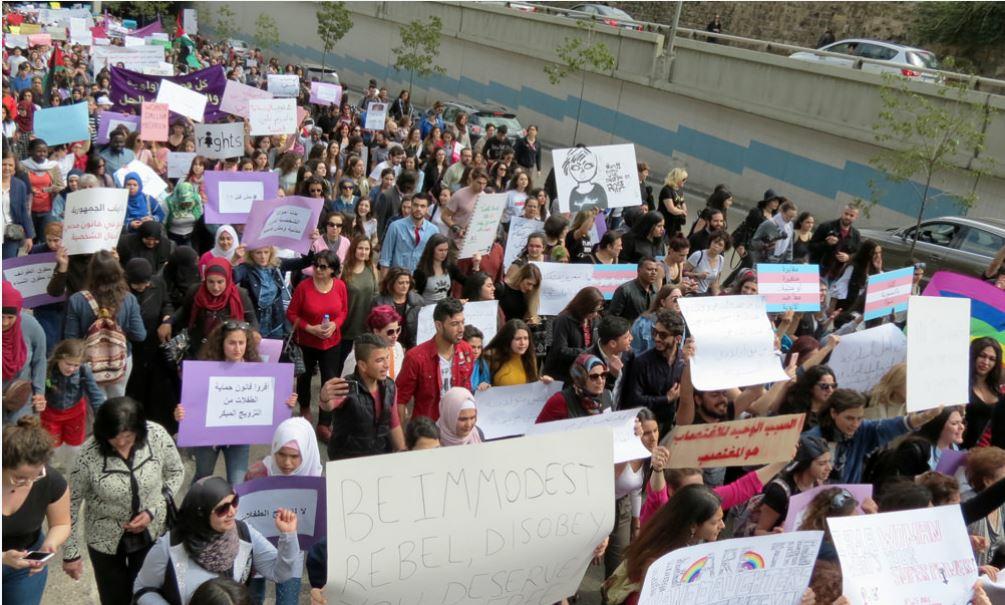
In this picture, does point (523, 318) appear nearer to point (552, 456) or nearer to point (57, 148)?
point (552, 456)

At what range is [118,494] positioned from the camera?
14.4 feet

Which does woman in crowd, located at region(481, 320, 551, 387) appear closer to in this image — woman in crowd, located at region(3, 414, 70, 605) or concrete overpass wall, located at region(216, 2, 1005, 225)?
woman in crowd, located at region(3, 414, 70, 605)

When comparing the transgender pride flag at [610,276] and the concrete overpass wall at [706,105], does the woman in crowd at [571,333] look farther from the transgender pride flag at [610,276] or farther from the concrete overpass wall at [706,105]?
the concrete overpass wall at [706,105]

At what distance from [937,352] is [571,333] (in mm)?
2306

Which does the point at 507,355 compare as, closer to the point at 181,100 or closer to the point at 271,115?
the point at 271,115

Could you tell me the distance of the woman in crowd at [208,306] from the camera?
6422mm

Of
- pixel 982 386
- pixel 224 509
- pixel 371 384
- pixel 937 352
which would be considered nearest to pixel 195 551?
pixel 224 509

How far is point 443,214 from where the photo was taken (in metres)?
10.2

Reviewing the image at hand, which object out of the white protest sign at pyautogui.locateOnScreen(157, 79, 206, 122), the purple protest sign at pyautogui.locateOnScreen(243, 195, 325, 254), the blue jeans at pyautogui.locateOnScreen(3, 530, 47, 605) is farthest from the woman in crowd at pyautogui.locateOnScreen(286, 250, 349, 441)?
the white protest sign at pyautogui.locateOnScreen(157, 79, 206, 122)

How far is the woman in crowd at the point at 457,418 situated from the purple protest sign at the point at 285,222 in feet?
10.1

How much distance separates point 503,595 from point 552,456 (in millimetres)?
558

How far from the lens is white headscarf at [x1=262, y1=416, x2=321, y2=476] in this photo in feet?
15.2

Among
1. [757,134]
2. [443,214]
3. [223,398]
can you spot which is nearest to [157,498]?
[223,398]

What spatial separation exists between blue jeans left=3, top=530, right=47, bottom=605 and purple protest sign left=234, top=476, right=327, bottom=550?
915 mm
